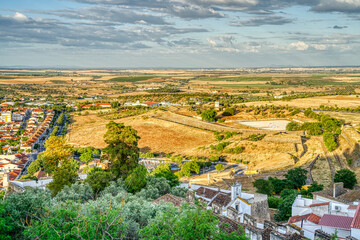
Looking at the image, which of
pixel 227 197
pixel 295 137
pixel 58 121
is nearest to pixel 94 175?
pixel 227 197

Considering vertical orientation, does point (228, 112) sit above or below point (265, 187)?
below

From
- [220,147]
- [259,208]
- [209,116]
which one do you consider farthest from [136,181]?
[209,116]

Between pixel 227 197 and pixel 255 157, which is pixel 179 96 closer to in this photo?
pixel 255 157

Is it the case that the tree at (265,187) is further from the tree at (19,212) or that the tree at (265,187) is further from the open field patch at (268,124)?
the open field patch at (268,124)

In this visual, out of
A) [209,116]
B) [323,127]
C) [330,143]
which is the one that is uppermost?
[330,143]

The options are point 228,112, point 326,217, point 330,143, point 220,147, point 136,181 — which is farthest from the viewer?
point 228,112

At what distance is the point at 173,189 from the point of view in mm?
19797

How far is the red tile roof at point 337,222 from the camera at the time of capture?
1063 centimetres

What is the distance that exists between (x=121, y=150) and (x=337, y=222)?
1489cm

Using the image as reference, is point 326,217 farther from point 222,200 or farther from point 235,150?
point 235,150

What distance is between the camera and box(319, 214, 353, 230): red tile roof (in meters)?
10.6

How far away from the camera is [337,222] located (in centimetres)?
1096

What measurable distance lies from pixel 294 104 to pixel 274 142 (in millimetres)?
38780

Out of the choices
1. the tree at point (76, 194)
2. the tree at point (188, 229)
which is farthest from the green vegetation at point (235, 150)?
the tree at point (188, 229)
